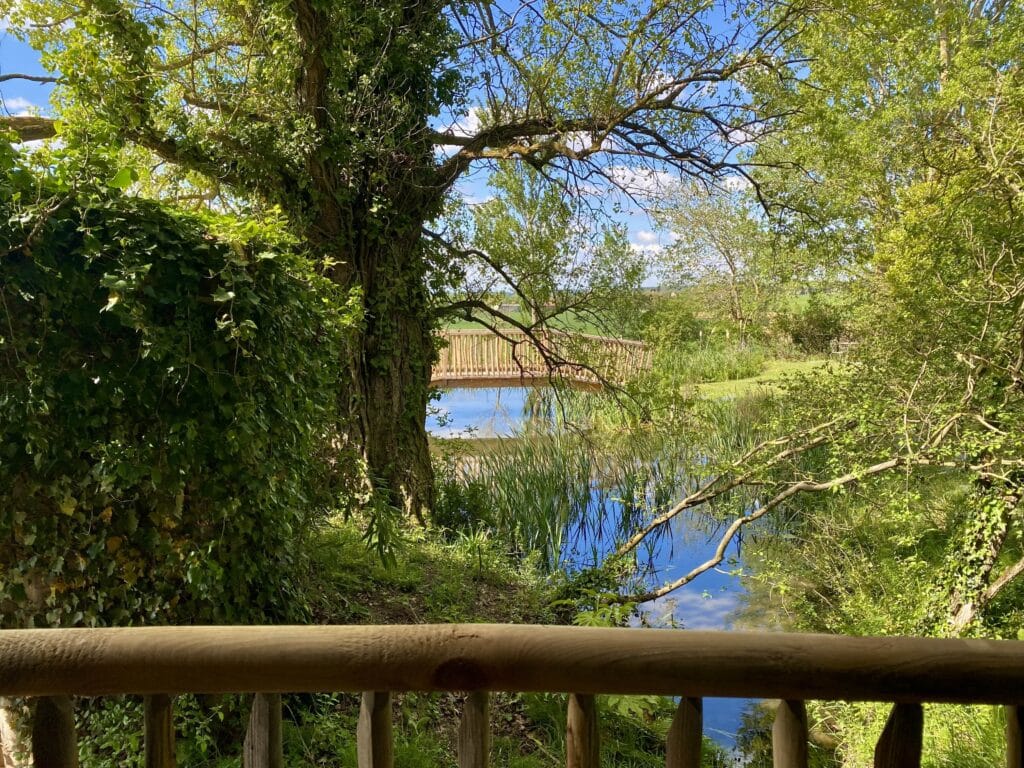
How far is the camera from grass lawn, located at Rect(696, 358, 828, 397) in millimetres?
10592

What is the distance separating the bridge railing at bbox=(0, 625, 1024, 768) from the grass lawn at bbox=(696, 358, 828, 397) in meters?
8.72

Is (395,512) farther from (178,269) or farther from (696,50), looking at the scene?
(696,50)

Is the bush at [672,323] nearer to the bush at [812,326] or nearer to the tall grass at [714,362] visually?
the tall grass at [714,362]

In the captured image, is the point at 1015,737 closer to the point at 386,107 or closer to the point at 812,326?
the point at 386,107

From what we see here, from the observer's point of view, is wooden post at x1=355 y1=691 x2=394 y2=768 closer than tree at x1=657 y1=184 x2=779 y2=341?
Yes

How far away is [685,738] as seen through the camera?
814mm

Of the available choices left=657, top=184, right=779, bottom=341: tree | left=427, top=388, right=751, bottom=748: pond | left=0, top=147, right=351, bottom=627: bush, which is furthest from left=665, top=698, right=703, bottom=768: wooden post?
left=657, top=184, right=779, bottom=341: tree

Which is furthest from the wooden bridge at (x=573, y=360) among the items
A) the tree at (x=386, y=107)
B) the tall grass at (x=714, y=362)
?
the tall grass at (x=714, y=362)

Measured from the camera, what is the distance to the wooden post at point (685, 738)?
808mm

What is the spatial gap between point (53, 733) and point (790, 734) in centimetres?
86

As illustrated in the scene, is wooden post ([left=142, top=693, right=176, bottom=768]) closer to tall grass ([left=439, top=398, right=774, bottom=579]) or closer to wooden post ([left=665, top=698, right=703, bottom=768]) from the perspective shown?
wooden post ([left=665, top=698, right=703, bottom=768])

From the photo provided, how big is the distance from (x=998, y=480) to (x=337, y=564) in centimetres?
409

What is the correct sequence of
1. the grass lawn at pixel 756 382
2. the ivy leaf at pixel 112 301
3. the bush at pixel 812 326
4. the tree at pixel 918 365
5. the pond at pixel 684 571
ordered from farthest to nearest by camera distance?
the bush at pixel 812 326 < the grass lawn at pixel 756 382 < the pond at pixel 684 571 < the tree at pixel 918 365 < the ivy leaf at pixel 112 301

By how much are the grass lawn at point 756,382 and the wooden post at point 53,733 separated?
29.4 ft
